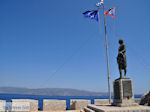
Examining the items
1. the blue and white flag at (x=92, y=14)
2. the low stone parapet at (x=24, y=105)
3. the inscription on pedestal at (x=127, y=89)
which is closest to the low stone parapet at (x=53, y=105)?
the low stone parapet at (x=24, y=105)

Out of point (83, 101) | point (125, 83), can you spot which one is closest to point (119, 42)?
point (125, 83)

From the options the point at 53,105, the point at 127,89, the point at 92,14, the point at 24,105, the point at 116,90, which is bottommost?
the point at 53,105

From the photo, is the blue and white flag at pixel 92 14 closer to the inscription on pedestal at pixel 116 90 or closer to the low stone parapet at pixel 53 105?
the inscription on pedestal at pixel 116 90

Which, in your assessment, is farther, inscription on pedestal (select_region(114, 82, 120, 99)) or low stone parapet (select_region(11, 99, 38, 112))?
low stone parapet (select_region(11, 99, 38, 112))

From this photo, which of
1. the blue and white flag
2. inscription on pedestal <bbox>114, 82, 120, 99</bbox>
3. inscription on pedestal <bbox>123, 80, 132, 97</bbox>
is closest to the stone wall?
inscription on pedestal <bbox>114, 82, 120, 99</bbox>

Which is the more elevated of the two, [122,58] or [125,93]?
[122,58]

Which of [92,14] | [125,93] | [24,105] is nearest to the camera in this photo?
[125,93]

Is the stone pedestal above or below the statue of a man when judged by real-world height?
below

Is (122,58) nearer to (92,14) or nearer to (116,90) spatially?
(116,90)

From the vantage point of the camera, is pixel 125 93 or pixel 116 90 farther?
pixel 116 90

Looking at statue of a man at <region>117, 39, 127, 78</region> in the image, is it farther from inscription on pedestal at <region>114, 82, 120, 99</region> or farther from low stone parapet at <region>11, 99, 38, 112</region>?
low stone parapet at <region>11, 99, 38, 112</region>

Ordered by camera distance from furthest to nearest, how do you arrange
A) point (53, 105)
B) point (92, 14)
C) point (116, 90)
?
1. point (92, 14)
2. point (53, 105)
3. point (116, 90)

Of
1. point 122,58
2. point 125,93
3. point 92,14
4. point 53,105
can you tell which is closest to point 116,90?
point 125,93

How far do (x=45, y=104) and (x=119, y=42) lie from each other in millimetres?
7522
